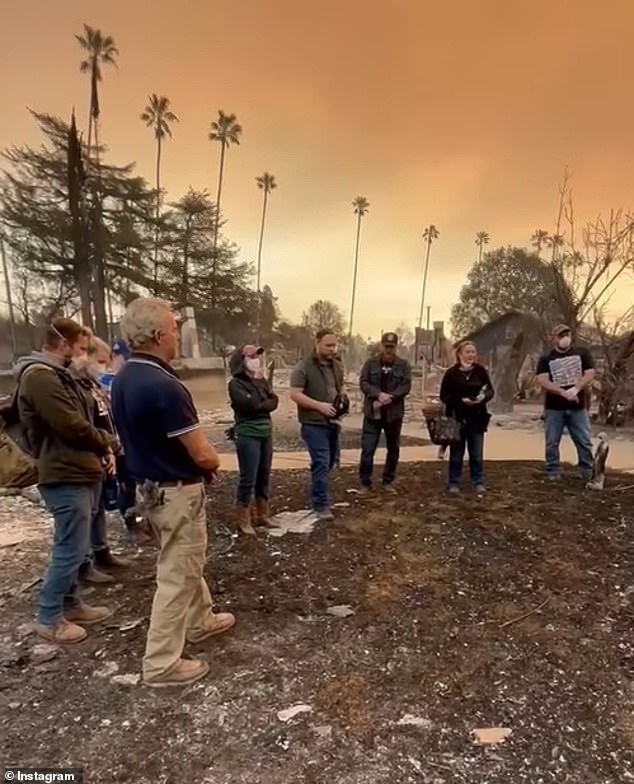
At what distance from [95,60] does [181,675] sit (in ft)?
96.3

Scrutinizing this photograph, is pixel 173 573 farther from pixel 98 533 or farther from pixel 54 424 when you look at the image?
pixel 98 533

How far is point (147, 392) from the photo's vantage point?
89.4 inches

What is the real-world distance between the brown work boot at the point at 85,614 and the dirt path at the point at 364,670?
0.11 m

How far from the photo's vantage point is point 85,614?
3.01 metres

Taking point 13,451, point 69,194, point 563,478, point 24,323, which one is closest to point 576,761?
point 13,451

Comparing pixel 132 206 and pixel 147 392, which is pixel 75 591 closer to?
pixel 147 392

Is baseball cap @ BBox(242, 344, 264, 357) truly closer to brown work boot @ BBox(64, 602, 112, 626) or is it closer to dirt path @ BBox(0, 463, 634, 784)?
dirt path @ BBox(0, 463, 634, 784)

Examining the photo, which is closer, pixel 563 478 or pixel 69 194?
pixel 563 478

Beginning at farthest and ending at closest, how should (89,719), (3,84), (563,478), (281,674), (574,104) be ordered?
(3,84)
(574,104)
(563,478)
(281,674)
(89,719)

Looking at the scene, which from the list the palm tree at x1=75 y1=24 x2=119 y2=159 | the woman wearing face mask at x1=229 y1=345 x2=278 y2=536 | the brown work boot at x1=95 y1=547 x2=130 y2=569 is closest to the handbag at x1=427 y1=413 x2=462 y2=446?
the woman wearing face mask at x1=229 y1=345 x2=278 y2=536

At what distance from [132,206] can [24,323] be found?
8.86m

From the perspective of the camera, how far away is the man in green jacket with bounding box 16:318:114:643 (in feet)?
8.95

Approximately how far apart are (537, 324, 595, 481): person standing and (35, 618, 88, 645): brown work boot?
15.8ft

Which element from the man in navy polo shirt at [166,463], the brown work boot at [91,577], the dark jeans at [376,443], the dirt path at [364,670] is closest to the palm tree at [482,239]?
the dark jeans at [376,443]
